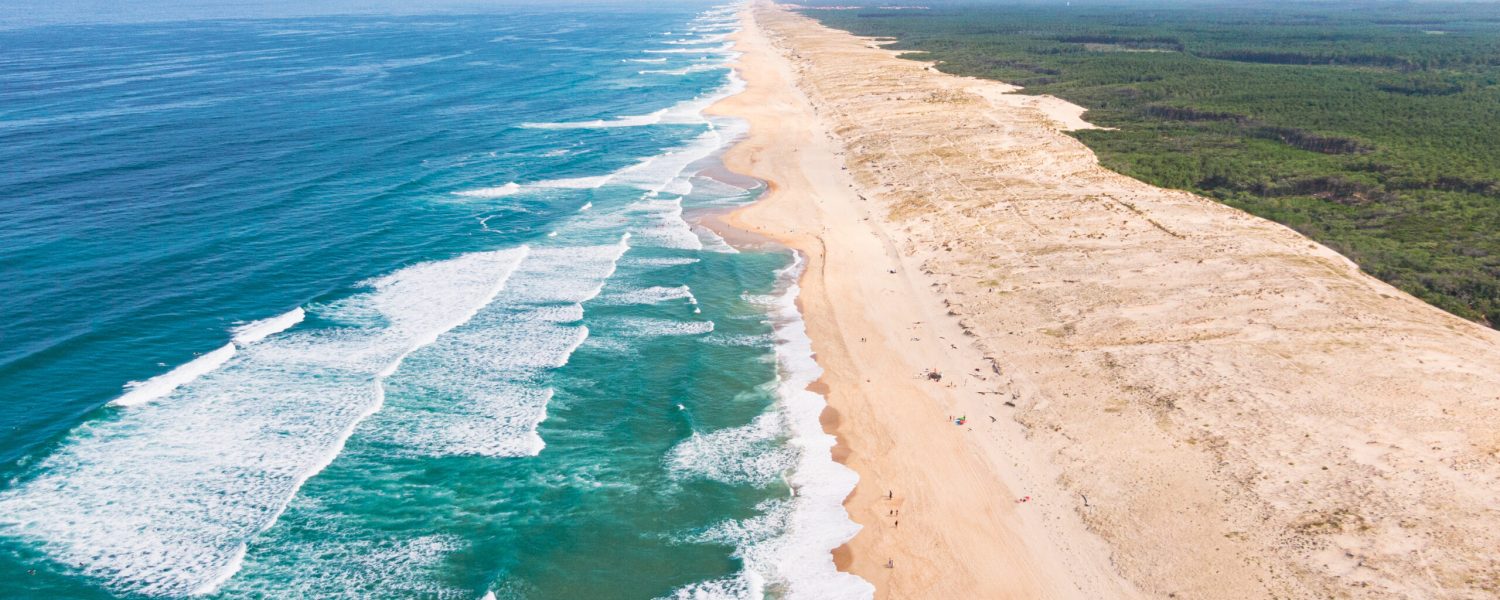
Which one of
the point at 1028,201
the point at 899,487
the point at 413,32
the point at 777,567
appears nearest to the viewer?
the point at 777,567

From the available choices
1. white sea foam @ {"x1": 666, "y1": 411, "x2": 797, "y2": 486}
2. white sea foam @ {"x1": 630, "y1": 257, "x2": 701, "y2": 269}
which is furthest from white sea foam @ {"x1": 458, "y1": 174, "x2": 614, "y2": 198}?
white sea foam @ {"x1": 666, "y1": 411, "x2": 797, "y2": 486}

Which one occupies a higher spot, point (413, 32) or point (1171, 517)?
point (413, 32)

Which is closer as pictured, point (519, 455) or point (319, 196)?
point (519, 455)

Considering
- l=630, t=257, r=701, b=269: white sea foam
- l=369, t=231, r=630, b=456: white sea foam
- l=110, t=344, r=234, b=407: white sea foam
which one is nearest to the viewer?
l=369, t=231, r=630, b=456: white sea foam

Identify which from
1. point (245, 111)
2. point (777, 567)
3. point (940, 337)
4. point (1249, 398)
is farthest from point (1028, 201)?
point (245, 111)

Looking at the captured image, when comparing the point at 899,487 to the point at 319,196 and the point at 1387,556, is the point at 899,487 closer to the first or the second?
the point at 1387,556

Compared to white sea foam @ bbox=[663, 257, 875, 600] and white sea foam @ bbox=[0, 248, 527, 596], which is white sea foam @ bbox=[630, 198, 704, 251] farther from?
white sea foam @ bbox=[663, 257, 875, 600]

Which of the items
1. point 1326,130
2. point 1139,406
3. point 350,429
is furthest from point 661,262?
point 1326,130
